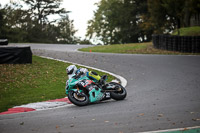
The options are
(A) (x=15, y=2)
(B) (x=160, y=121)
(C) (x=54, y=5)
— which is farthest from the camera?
(C) (x=54, y=5)

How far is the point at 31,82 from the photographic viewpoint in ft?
45.3

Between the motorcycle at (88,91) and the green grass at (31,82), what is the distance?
198 centimetres

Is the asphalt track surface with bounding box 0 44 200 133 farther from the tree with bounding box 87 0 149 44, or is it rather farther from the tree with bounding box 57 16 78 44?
the tree with bounding box 57 16 78 44

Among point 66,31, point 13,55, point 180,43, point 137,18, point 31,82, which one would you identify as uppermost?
point 137,18

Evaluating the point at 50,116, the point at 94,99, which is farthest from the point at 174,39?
the point at 50,116

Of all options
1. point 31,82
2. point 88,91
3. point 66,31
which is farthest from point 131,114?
point 66,31

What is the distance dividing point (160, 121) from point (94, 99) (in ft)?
9.28

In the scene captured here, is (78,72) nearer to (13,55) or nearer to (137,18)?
(13,55)

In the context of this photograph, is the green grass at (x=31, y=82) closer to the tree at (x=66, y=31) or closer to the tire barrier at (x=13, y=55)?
the tire barrier at (x=13, y=55)

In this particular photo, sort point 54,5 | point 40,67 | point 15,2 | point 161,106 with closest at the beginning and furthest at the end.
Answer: point 161,106, point 40,67, point 15,2, point 54,5

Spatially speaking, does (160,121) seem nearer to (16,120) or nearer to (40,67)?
(16,120)

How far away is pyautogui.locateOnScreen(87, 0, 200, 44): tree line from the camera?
39.3m

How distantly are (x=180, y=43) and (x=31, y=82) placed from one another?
15108 millimetres

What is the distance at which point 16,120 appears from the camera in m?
7.34
